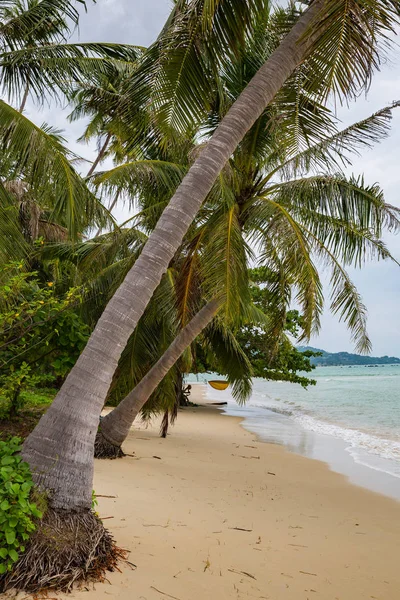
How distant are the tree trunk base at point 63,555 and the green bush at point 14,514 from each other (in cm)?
8

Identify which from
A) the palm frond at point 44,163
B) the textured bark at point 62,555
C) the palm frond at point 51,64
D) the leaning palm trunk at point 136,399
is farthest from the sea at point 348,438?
the palm frond at point 51,64

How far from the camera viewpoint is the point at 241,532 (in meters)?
5.09

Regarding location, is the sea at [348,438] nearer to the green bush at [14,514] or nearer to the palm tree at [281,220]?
the palm tree at [281,220]

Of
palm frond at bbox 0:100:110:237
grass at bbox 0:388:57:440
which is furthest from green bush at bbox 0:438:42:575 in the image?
palm frond at bbox 0:100:110:237

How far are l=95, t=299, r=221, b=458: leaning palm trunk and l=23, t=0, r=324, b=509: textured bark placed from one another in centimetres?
381

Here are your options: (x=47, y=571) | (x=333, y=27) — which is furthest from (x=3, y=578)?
(x=333, y=27)

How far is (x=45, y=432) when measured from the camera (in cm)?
371

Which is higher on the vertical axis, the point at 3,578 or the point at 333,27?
the point at 333,27

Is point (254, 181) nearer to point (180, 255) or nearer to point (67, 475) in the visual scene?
point (180, 255)

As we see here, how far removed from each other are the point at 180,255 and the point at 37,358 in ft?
14.9

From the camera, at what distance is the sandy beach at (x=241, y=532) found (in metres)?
3.75

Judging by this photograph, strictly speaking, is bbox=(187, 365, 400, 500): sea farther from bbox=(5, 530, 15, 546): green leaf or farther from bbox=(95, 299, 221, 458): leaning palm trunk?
bbox=(5, 530, 15, 546): green leaf

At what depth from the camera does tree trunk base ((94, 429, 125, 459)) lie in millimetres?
8328

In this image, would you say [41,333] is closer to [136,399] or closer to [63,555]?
[136,399]
